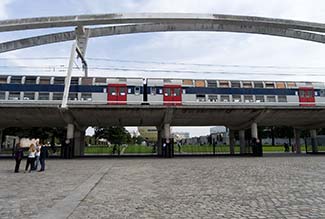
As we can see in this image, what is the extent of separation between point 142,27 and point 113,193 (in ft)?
81.4

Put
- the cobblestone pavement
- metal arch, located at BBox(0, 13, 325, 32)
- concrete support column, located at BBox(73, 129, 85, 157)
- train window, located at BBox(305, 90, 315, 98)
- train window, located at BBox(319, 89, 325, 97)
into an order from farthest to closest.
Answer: concrete support column, located at BBox(73, 129, 85, 157) → train window, located at BBox(319, 89, 325, 97) → train window, located at BBox(305, 90, 315, 98) → metal arch, located at BBox(0, 13, 325, 32) → the cobblestone pavement

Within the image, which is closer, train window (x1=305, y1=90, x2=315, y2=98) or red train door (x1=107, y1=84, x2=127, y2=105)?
red train door (x1=107, y1=84, x2=127, y2=105)

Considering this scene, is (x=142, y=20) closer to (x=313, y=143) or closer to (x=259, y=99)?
(x=259, y=99)

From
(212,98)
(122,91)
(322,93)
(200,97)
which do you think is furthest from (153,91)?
(322,93)

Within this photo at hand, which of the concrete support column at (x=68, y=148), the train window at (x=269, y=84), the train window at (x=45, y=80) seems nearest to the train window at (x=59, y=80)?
the train window at (x=45, y=80)

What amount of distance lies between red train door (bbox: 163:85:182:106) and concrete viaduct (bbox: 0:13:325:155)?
1.09 m

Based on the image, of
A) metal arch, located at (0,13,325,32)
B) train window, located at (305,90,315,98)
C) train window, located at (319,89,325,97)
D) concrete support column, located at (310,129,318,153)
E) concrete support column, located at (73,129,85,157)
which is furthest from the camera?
concrete support column, located at (310,129,318,153)

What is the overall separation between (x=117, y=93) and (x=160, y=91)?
4.60 m

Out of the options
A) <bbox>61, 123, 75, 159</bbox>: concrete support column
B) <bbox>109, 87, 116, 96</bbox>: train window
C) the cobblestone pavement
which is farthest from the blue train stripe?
the cobblestone pavement

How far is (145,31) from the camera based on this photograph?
3100cm

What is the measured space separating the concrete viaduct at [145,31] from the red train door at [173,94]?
3.56 feet

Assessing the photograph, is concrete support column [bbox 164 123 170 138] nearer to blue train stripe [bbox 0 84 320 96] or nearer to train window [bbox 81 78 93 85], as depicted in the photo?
blue train stripe [bbox 0 84 320 96]

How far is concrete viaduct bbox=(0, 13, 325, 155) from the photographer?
26.7m

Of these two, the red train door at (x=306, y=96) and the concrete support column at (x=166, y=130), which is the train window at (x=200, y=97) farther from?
the red train door at (x=306, y=96)
